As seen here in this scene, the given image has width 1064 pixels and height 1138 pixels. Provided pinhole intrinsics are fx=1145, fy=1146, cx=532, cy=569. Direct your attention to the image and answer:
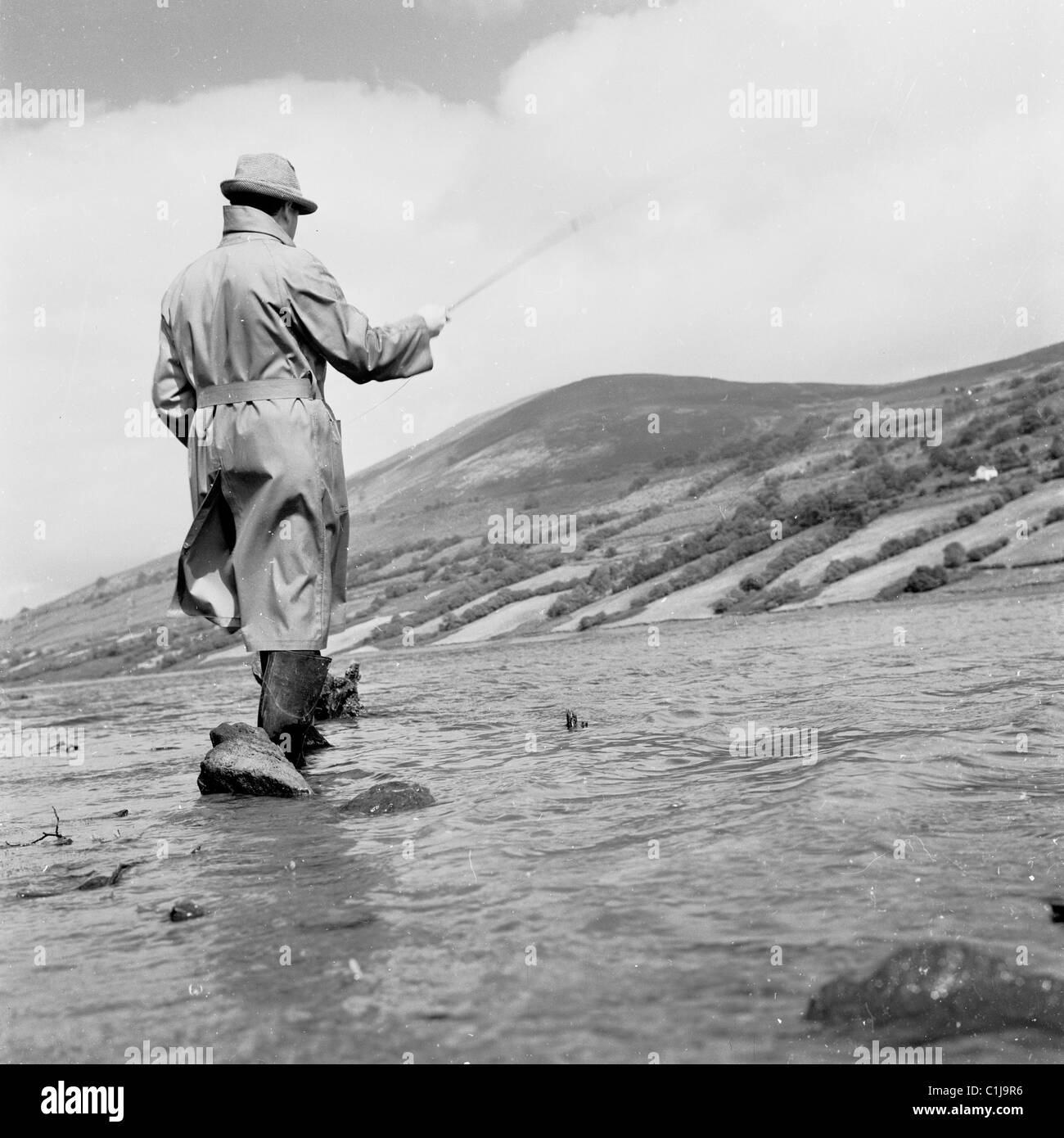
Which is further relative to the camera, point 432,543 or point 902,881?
point 432,543

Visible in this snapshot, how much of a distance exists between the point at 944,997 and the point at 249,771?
3.50 m

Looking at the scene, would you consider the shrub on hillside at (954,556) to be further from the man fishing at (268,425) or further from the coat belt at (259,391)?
the coat belt at (259,391)

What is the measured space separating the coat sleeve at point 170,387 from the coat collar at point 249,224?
0.59m

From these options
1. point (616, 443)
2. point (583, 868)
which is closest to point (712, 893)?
point (583, 868)

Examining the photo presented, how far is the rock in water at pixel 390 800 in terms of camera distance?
14.6 feet

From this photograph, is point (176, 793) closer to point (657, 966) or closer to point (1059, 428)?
point (657, 966)

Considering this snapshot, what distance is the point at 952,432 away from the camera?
34.6 meters

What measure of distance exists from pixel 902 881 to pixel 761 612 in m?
17.8

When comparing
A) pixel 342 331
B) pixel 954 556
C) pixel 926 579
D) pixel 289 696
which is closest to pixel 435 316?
pixel 342 331

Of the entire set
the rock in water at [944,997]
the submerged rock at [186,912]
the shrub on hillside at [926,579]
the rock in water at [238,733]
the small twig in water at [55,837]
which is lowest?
the small twig in water at [55,837]

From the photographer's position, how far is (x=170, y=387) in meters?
5.96

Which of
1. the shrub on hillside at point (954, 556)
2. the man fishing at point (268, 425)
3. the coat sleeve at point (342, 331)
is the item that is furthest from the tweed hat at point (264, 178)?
the shrub on hillside at point (954, 556)

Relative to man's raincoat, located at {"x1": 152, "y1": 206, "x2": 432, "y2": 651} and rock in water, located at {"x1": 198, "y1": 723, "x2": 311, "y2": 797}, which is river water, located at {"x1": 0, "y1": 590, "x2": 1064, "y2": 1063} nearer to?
rock in water, located at {"x1": 198, "y1": 723, "x2": 311, "y2": 797}
